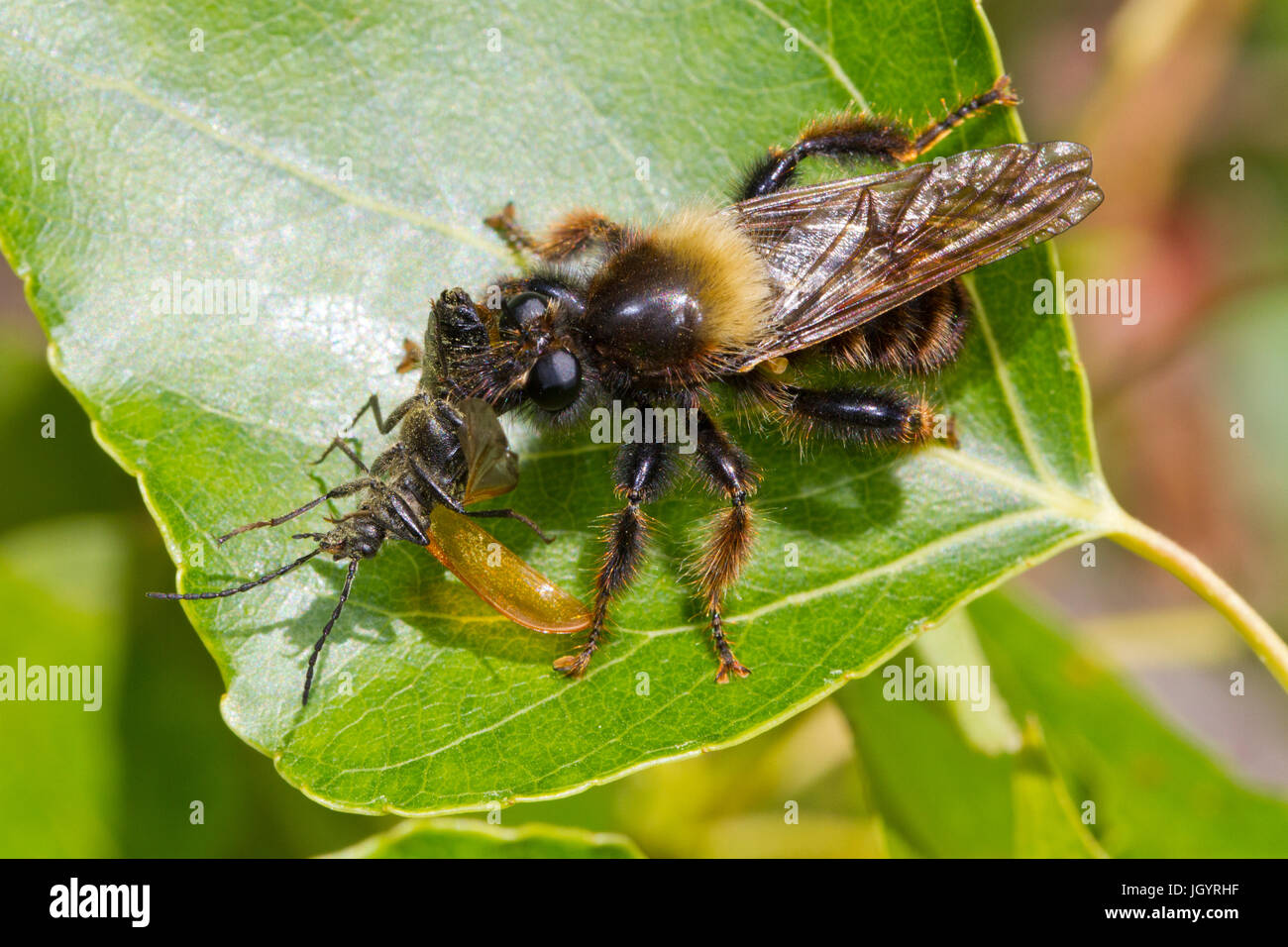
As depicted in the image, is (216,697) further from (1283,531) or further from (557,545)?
(1283,531)

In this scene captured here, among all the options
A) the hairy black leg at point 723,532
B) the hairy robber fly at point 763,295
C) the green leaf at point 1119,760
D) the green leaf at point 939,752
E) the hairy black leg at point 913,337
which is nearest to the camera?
the hairy black leg at point 723,532

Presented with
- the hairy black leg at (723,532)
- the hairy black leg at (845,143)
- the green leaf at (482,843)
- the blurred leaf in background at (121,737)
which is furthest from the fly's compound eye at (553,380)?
the blurred leaf in background at (121,737)

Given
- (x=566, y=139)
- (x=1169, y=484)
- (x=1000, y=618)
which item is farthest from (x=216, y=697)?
(x=1169, y=484)

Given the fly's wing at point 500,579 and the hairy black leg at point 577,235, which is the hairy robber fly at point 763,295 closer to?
the hairy black leg at point 577,235

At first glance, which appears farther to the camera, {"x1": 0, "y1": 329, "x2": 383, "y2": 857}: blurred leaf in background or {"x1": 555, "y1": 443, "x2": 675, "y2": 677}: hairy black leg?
{"x1": 0, "y1": 329, "x2": 383, "y2": 857}: blurred leaf in background

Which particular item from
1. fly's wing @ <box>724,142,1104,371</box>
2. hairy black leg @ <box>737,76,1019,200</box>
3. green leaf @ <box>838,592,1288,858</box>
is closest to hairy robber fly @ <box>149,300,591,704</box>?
fly's wing @ <box>724,142,1104,371</box>

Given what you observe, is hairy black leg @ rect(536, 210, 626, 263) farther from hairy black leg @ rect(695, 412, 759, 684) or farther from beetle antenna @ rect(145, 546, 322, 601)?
beetle antenna @ rect(145, 546, 322, 601)
